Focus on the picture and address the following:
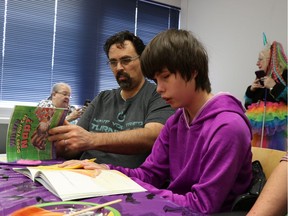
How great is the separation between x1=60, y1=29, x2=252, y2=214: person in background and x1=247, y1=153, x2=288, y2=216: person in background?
13cm

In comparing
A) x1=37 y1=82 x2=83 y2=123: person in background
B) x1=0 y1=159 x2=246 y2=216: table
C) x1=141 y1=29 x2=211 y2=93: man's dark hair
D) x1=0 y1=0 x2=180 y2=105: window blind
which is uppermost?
x1=0 y1=0 x2=180 y2=105: window blind

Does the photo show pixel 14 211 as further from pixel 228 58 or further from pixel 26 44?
pixel 228 58

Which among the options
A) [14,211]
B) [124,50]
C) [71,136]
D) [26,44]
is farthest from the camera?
[26,44]

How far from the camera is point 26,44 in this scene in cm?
323

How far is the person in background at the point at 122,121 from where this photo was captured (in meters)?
1.26

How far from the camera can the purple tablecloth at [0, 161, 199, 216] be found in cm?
65

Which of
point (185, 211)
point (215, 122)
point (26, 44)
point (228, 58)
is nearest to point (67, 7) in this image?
point (26, 44)

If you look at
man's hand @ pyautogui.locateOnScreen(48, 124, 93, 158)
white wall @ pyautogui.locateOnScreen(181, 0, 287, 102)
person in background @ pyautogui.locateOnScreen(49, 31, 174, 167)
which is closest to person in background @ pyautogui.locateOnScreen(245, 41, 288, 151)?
white wall @ pyautogui.locateOnScreen(181, 0, 287, 102)

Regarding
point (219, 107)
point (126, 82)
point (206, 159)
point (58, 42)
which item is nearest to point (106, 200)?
point (206, 159)

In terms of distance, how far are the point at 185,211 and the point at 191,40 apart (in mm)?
575

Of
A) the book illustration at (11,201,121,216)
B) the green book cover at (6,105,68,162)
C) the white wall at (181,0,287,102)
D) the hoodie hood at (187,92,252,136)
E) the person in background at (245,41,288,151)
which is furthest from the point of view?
the white wall at (181,0,287,102)

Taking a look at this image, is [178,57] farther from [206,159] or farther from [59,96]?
[59,96]

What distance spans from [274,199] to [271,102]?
2.18m

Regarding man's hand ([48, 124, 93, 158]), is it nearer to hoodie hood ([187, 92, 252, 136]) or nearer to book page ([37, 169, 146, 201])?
book page ([37, 169, 146, 201])
